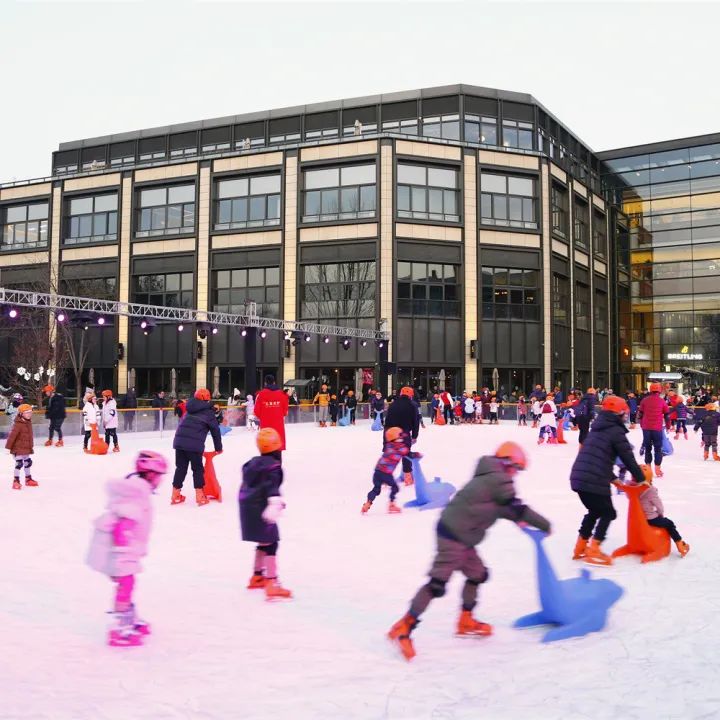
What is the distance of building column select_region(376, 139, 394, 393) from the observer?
123 feet

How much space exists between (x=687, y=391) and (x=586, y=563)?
136 ft

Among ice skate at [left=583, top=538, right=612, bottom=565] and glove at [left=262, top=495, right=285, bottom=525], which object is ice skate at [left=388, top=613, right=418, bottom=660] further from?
ice skate at [left=583, top=538, right=612, bottom=565]

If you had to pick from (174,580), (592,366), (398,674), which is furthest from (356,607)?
(592,366)

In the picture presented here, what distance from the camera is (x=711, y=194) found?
45594 mm

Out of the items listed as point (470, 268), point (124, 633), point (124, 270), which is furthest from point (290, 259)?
point (124, 633)

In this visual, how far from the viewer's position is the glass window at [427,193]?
38344 millimetres

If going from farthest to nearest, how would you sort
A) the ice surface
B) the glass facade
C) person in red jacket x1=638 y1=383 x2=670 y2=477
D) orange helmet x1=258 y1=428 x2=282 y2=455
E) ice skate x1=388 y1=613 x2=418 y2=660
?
the glass facade → person in red jacket x1=638 y1=383 x2=670 y2=477 → orange helmet x1=258 y1=428 x2=282 y2=455 → ice skate x1=388 y1=613 x2=418 y2=660 → the ice surface

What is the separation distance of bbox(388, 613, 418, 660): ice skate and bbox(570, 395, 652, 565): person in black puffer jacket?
273cm

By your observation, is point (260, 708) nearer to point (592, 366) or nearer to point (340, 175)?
point (340, 175)

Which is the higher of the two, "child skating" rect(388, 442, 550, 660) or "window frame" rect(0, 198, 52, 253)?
"window frame" rect(0, 198, 52, 253)

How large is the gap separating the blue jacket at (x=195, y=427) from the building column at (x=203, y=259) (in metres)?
29.9

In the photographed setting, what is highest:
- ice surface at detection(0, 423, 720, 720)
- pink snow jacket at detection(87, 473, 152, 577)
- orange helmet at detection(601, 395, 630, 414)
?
orange helmet at detection(601, 395, 630, 414)

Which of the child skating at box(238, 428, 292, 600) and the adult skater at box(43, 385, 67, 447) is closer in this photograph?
the child skating at box(238, 428, 292, 600)

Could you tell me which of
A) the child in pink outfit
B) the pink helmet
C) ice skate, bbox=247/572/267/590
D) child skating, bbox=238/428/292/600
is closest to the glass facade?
ice skate, bbox=247/572/267/590
